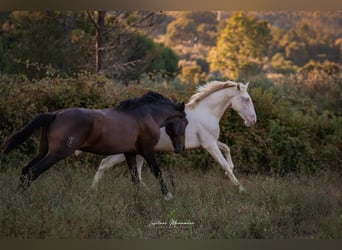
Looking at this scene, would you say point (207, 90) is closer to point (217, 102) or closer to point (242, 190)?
point (217, 102)

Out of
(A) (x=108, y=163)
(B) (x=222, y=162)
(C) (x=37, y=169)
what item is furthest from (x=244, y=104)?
(C) (x=37, y=169)

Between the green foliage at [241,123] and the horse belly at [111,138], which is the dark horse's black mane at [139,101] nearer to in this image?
the horse belly at [111,138]

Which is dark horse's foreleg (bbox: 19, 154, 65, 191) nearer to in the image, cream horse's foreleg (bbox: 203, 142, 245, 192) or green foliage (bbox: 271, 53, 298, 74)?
cream horse's foreleg (bbox: 203, 142, 245, 192)

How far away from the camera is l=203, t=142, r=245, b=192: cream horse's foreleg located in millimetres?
6605

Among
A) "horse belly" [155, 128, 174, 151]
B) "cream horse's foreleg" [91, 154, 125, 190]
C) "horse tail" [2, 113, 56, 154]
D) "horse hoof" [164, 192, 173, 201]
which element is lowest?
"horse hoof" [164, 192, 173, 201]

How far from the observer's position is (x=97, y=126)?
19.5ft

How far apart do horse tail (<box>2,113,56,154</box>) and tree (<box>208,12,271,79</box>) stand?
5122 mm

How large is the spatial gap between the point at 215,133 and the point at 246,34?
4.05 meters

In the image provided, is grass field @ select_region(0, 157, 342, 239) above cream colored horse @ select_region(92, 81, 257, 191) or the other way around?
the other way around

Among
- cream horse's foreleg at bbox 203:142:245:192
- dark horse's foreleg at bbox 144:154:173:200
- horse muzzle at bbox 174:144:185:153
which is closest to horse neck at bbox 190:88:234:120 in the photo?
cream horse's foreleg at bbox 203:142:245:192

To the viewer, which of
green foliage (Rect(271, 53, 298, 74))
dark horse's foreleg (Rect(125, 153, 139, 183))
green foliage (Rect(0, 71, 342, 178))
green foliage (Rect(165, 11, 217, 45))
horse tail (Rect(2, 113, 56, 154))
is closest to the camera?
horse tail (Rect(2, 113, 56, 154))

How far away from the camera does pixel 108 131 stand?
6.00 meters

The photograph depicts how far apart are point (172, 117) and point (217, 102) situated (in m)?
0.67

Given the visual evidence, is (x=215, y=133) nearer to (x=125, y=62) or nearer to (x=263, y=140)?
(x=263, y=140)
